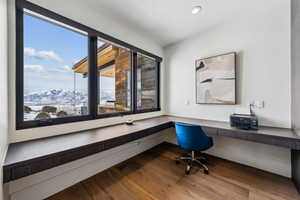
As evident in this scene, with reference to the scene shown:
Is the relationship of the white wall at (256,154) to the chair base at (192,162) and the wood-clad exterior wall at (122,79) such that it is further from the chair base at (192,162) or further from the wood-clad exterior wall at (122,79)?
the wood-clad exterior wall at (122,79)

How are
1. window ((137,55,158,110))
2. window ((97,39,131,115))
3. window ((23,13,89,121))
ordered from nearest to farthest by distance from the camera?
window ((23,13,89,121)) → window ((97,39,131,115)) → window ((137,55,158,110))

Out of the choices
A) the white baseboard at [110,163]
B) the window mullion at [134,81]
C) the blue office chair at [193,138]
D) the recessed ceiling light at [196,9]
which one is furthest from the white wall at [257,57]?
the window mullion at [134,81]

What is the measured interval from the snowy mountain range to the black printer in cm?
246

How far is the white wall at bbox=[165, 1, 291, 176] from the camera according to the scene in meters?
1.95

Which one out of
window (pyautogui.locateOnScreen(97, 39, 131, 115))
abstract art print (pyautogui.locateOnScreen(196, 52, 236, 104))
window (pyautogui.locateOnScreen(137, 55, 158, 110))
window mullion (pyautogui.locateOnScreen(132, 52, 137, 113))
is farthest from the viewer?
window (pyautogui.locateOnScreen(137, 55, 158, 110))

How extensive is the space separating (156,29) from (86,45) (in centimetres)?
146

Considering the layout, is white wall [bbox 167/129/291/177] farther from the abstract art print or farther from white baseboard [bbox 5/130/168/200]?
white baseboard [bbox 5/130/168/200]

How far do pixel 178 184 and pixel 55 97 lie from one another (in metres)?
2.11

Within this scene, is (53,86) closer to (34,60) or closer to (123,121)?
(34,60)

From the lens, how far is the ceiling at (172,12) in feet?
6.41

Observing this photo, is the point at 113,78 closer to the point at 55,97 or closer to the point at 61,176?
the point at 55,97

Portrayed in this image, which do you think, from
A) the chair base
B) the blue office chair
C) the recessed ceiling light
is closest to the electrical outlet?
the blue office chair

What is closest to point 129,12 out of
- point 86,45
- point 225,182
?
point 86,45

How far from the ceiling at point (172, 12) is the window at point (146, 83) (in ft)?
2.22
